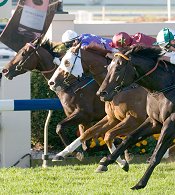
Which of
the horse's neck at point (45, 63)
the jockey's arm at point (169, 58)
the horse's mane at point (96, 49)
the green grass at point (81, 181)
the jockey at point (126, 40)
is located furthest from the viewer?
the horse's neck at point (45, 63)

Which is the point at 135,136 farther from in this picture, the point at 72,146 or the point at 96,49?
the point at 96,49

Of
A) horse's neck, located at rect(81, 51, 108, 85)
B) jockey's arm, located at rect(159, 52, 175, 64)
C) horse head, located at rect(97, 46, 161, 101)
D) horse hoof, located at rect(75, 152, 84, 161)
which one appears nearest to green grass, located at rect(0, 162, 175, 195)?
horse hoof, located at rect(75, 152, 84, 161)

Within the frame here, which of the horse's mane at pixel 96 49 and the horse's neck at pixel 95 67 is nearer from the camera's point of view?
the horse's neck at pixel 95 67

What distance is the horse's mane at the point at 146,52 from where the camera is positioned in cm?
846

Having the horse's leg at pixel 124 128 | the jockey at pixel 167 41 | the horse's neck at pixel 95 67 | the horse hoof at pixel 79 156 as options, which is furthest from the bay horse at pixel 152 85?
the horse hoof at pixel 79 156

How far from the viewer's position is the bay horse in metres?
8.25

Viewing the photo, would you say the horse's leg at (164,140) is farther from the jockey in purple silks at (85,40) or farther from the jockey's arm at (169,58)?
the jockey in purple silks at (85,40)

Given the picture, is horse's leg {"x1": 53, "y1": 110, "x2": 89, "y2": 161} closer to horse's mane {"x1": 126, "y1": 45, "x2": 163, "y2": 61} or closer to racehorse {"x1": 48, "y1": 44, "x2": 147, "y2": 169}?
racehorse {"x1": 48, "y1": 44, "x2": 147, "y2": 169}

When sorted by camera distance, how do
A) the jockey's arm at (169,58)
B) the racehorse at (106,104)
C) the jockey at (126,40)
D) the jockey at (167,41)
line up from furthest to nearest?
the racehorse at (106,104), the jockey at (126,40), the jockey at (167,41), the jockey's arm at (169,58)

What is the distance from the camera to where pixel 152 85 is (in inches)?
336

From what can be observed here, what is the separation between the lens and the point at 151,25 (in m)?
14.7

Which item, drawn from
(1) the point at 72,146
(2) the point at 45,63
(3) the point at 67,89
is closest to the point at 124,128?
(1) the point at 72,146

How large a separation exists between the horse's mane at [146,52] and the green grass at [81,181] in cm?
125

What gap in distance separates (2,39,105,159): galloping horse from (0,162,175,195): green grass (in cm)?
60
